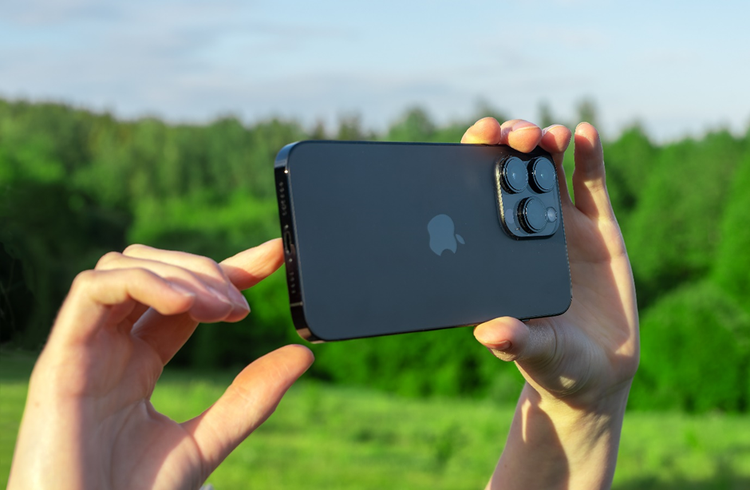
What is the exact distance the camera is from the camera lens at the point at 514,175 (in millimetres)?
1768

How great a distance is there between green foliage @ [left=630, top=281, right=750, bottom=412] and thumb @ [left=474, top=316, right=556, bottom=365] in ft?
40.4

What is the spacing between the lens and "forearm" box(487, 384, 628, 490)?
6.00 feet

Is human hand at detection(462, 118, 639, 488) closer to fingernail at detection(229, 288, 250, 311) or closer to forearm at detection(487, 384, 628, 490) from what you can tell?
forearm at detection(487, 384, 628, 490)

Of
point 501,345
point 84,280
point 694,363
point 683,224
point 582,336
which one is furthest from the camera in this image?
point 683,224

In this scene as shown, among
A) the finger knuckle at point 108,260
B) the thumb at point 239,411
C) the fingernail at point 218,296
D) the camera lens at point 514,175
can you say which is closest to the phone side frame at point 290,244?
the thumb at point 239,411

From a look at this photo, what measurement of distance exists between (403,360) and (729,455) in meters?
9.17

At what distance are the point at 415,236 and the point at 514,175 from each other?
1.21 ft

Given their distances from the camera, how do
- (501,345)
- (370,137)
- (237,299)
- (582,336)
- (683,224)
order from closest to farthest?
(237,299)
(501,345)
(582,336)
(370,137)
(683,224)

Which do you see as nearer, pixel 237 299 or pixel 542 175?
pixel 237 299

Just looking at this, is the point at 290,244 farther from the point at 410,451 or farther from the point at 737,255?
the point at 737,255

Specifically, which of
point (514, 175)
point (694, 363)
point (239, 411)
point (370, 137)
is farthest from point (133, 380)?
point (694, 363)

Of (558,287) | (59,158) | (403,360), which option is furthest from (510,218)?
(59,158)

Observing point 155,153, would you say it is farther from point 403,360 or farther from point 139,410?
point 139,410

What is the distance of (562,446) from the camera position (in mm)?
1838
